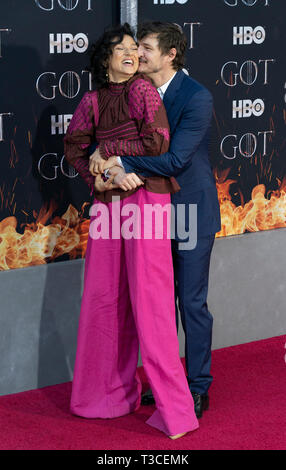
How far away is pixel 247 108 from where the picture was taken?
4102 mm

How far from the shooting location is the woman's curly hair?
120 inches

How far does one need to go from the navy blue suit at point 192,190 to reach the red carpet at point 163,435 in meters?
0.21

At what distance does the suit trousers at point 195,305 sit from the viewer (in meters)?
3.37

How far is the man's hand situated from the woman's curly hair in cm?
33

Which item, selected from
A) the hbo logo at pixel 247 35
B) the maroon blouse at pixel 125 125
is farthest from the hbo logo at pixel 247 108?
the maroon blouse at pixel 125 125

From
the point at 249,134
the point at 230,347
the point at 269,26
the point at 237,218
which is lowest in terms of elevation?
the point at 230,347

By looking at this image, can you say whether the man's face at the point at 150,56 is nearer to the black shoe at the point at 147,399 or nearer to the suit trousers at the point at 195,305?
the suit trousers at the point at 195,305

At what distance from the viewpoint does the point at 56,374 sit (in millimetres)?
3762

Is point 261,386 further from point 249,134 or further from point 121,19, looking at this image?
point 121,19

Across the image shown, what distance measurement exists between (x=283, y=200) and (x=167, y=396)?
1.53 meters

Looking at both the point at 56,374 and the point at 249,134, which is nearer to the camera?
the point at 56,374

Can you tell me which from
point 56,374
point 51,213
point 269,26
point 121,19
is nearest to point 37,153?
point 51,213

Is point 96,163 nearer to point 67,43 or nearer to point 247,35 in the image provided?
point 67,43

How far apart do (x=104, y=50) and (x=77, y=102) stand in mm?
609
